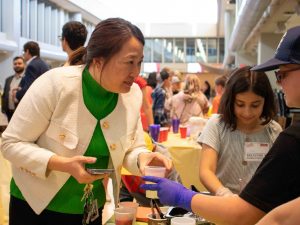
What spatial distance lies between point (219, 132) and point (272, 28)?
6.10 metres

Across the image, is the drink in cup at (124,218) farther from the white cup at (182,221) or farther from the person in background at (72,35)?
the person in background at (72,35)

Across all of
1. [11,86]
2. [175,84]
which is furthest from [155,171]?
[175,84]

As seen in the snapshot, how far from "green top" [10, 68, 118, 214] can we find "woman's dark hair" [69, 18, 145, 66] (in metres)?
0.12

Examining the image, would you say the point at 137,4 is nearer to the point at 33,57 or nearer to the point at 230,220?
the point at 33,57

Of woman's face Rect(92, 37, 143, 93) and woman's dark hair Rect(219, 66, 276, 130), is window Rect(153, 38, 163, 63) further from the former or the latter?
woman's face Rect(92, 37, 143, 93)

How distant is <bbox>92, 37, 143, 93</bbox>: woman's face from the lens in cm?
155

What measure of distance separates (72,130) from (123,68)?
32 centimetres

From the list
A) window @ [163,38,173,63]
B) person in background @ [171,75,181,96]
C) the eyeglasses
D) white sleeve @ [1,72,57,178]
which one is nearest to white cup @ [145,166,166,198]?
white sleeve @ [1,72,57,178]

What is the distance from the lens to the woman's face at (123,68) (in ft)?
5.10

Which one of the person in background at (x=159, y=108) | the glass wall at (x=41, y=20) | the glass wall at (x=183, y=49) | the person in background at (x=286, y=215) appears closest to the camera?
the person in background at (x=286, y=215)

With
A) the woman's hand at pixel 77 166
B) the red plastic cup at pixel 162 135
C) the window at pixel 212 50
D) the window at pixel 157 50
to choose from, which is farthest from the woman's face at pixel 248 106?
the window at pixel 212 50

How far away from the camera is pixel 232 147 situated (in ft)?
7.22

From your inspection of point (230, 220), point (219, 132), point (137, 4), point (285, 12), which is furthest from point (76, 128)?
point (137, 4)

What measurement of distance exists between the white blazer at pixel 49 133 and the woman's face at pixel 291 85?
0.74 m
